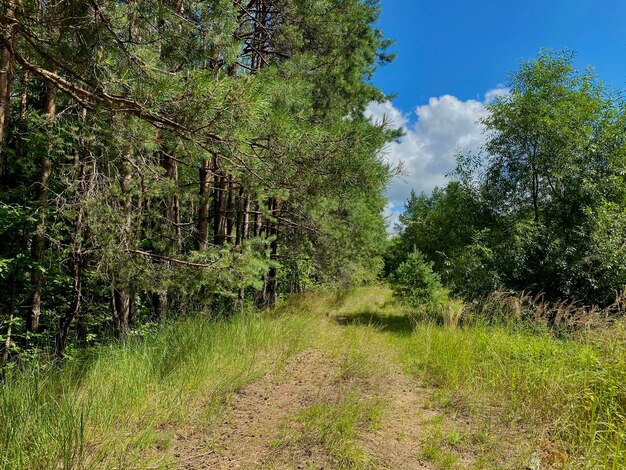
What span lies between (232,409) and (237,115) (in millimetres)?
2777

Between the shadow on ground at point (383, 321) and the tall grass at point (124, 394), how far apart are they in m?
4.11

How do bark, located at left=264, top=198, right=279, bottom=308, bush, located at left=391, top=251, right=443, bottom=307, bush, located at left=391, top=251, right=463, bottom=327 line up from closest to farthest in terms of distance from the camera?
bark, located at left=264, top=198, right=279, bottom=308 < bush, located at left=391, top=251, right=463, bottom=327 < bush, located at left=391, top=251, right=443, bottom=307

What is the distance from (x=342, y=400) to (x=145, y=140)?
3.47m

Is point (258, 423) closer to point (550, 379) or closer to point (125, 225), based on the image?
point (125, 225)

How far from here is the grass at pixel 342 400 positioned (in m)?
2.22

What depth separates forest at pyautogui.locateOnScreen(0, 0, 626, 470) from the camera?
8.70 ft

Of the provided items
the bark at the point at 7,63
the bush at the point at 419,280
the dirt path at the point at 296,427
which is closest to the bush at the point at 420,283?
the bush at the point at 419,280

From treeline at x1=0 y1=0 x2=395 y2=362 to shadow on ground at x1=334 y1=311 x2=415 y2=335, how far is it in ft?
10.5

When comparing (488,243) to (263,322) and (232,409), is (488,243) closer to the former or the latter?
(263,322)

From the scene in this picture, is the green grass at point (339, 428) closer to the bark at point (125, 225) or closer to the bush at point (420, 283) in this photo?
the bark at point (125, 225)

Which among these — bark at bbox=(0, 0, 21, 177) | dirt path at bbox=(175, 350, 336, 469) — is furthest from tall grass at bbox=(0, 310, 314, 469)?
bark at bbox=(0, 0, 21, 177)

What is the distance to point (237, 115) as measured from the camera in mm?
3012

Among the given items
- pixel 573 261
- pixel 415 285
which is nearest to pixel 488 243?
pixel 573 261

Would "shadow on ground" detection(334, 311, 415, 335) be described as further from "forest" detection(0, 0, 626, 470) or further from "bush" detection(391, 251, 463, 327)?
"bush" detection(391, 251, 463, 327)
